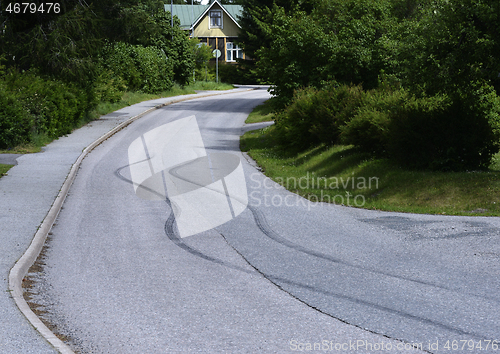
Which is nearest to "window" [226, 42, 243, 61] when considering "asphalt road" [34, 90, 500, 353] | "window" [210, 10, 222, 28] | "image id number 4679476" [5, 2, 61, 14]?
"window" [210, 10, 222, 28]

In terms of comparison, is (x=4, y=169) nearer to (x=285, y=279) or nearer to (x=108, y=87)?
Answer: (x=285, y=279)

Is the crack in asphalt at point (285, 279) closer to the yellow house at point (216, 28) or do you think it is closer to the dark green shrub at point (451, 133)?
the dark green shrub at point (451, 133)

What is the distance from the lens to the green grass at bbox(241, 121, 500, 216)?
1230 cm

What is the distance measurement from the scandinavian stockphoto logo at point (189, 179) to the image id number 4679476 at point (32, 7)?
344 inches

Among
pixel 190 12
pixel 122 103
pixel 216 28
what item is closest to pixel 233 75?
pixel 216 28

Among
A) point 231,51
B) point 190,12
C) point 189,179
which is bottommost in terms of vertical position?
point 189,179

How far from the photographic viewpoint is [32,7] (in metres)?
27.0

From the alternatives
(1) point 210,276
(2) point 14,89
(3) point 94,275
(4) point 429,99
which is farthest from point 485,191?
Result: (2) point 14,89

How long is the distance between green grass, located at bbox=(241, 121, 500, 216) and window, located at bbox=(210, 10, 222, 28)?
6487cm

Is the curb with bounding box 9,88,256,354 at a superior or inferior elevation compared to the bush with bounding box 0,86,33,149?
inferior

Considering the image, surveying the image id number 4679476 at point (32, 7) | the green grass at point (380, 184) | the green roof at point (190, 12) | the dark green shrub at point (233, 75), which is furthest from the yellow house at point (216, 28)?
the green grass at point (380, 184)

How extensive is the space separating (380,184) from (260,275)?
25.5 ft

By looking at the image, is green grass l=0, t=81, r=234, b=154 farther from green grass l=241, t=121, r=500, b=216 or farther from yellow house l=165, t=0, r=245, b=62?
yellow house l=165, t=0, r=245, b=62

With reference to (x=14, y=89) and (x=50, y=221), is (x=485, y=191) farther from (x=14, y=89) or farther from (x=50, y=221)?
(x=14, y=89)
